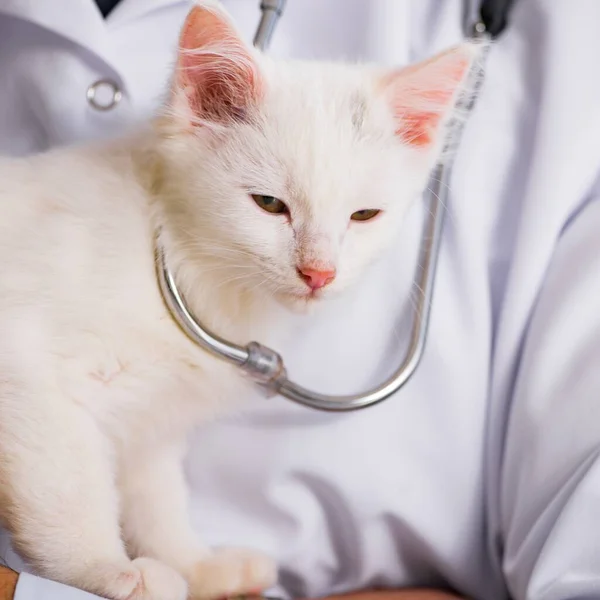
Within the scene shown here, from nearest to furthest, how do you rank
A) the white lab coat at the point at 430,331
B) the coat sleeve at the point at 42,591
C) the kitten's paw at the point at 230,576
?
the coat sleeve at the point at 42,591 → the kitten's paw at the point at 230,576 → the white lab coat at the point at 430,331

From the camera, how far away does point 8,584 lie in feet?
2.00

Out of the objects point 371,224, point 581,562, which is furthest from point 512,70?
point 581,562

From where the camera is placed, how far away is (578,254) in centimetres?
94

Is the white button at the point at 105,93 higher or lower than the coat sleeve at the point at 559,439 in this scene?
higher

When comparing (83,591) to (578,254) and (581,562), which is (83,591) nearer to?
(581,562)

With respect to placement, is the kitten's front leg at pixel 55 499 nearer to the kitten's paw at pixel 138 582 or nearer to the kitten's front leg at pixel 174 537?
the kitten's paw at pixel 138 582

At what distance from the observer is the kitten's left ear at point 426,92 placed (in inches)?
29.2

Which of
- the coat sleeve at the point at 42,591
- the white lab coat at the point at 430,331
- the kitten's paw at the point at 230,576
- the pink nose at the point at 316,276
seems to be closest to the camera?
the coat sleeve at the point at 42,591

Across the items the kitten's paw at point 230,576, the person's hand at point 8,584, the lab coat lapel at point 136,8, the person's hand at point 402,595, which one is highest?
the lab coat lapel at point 136,8

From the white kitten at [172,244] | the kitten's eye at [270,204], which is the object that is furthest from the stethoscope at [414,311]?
the kitten's eye at [270,204]

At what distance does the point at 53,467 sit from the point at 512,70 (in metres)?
0.84

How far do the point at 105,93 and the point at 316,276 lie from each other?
1.46ft

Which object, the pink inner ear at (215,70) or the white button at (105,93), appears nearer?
the pink inner ear at (215,70)

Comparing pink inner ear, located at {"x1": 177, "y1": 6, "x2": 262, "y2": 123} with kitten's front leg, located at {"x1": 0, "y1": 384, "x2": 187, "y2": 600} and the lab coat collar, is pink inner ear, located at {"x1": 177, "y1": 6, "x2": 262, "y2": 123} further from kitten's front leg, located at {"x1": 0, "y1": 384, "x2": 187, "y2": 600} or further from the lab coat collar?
kitten's front leg, located at {"x1": 0, "y1": 384, "x2": 187, "y2": 600}
